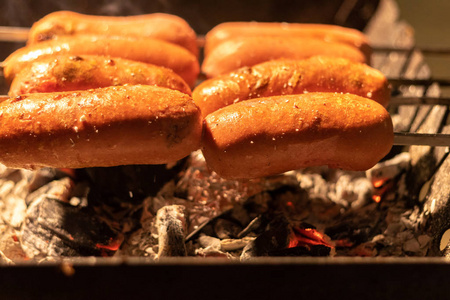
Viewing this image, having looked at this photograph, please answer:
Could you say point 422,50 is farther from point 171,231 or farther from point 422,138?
point 171,231

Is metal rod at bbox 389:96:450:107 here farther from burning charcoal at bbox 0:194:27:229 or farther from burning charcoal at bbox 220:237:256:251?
burning charcoal at bbox 0:194:27:229

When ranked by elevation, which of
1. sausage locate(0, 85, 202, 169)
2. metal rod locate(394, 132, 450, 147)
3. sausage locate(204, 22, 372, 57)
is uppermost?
sausage locate(204, 22, 372, 57)

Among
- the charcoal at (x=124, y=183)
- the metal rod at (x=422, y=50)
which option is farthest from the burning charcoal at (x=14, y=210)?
the metal rod at (x=422, y=50)

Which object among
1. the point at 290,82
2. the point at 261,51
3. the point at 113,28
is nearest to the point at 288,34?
the point at 261,51

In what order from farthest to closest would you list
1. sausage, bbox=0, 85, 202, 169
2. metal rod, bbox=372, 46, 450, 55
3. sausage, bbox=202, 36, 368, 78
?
metal rod, bbox=372, 46, 450, 55 < sausage, bbox=202, 36, 368, 78 < sausage, bbox=0, 85, 202, 169

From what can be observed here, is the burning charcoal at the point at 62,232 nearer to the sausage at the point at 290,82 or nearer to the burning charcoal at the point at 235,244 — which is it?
the burning charcoal at the point at 235,244

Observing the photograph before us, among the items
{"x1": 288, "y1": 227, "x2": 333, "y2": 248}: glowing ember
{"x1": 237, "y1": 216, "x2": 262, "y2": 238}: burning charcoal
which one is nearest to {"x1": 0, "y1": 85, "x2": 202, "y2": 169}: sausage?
{"x1": 237, "y1": 216, "x2": 262, "y2": 238}: burning charcoal
